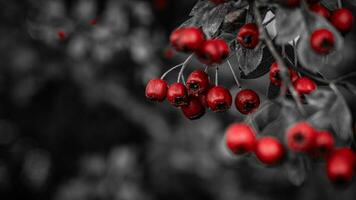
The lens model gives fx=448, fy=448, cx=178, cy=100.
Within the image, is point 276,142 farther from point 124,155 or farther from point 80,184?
point 80,184

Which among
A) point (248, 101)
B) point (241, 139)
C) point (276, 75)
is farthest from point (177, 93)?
point (241, 139)

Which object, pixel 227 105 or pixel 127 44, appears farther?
pixel 127 44

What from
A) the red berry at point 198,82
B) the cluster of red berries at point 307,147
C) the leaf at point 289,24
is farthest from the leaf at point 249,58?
the cluster of red berries at point 307,147

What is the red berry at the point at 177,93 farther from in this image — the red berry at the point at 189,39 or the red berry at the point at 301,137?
the red berry at the point at 301,137

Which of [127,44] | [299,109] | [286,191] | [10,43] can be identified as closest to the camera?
[299,109]

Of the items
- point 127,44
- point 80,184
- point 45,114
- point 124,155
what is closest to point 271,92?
point 127,44

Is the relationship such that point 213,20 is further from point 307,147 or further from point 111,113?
point 111,113
